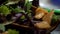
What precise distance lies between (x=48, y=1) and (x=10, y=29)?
245 millimetres

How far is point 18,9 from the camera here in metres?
0.49

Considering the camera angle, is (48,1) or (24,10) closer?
(24,10)

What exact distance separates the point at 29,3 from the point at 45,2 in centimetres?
11

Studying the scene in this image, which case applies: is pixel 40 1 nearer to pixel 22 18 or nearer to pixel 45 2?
pixel 45 2

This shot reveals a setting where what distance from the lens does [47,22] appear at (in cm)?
47

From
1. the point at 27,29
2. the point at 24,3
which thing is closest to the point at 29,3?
the point at 24,3

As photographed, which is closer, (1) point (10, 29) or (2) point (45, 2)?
(1) point (10, 29)

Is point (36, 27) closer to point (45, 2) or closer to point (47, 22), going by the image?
point (47, 22)

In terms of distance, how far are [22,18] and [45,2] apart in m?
0.20

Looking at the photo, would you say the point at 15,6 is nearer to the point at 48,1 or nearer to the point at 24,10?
the point at 24,10

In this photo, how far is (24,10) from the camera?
50cm

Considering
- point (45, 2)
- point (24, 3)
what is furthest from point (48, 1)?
point (24, 3)

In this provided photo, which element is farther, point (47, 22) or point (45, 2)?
point (45, 2)

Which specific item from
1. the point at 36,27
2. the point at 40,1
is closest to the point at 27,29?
the point at 36,27
